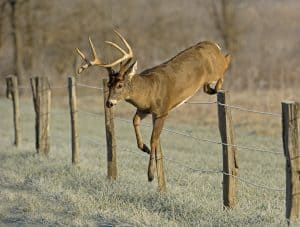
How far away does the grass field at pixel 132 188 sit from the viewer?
25.6ft

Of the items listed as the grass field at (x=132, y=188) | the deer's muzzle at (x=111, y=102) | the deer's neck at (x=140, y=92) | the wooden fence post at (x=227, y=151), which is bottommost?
the grass field at (x=132, y=188)

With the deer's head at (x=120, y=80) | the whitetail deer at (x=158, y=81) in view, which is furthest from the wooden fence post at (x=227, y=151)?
the deer's head at (x=120, y=80)

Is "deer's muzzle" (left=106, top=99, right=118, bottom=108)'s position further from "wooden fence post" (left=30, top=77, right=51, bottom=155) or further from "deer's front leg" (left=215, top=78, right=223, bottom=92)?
"wooden fence post" (left=30, top=77, right=51, bottom=155)

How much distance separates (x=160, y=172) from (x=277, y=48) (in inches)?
1284

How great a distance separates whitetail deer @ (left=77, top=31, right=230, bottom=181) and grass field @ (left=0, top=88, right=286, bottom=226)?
2.66 feet

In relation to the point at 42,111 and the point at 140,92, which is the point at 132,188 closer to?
the point at 140,92

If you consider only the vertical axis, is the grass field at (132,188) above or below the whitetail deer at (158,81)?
below

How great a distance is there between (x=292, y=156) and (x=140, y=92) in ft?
8.10

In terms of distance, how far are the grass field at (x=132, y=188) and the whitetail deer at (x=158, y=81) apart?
31.9 inches

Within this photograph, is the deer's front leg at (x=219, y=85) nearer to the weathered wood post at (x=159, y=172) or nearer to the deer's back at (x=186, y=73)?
the deer's back at (x=186, y=73)

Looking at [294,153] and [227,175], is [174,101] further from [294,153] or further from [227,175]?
[294,153]

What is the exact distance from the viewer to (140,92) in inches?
344

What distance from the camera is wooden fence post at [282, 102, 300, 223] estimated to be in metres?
6.85

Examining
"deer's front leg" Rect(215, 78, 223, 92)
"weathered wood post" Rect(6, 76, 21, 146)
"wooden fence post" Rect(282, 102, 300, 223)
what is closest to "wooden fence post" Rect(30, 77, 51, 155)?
"weathered wood post" Rect(6, 76, 21, 146)
